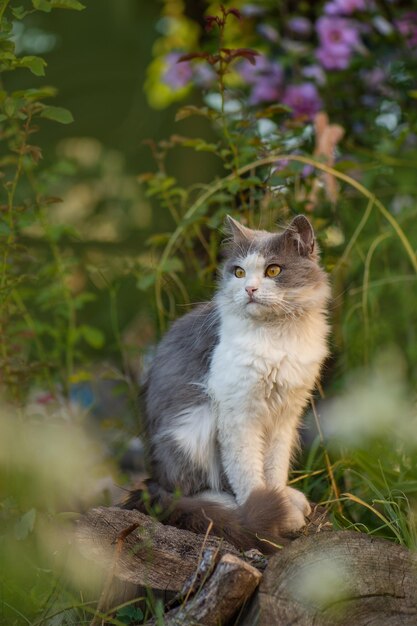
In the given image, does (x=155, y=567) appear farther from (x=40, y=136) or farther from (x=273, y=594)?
(x=40, y=136)

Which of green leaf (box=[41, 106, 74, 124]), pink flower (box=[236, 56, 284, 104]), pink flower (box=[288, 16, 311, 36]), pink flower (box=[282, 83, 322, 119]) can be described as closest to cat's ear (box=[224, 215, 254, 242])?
green leaf (box=[41, 106, 74, 124])

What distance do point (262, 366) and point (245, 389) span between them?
0.09m

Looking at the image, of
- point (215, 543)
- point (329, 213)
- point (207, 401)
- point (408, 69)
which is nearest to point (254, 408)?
point (207, 401)

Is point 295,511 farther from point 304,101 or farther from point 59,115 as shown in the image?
point 304,101

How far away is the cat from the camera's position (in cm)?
268

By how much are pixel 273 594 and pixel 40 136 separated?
4.98m

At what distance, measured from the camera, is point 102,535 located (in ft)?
7.75

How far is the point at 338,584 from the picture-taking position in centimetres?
204

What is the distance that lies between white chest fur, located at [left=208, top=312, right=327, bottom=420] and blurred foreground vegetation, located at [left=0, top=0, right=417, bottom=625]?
21 centimetres

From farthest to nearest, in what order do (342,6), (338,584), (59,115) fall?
(342,6), (59,115), (338,584)

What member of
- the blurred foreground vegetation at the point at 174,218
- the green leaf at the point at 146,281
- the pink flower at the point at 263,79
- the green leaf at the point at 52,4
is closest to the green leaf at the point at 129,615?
the blurred foreground vegetation at the point at 174,218

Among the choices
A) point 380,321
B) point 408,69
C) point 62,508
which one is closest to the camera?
point 62,508

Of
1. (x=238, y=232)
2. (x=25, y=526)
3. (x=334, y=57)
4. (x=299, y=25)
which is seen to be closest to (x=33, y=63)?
(x=238, y=232)

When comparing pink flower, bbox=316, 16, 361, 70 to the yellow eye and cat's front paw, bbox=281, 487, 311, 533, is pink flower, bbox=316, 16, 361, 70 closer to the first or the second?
the yellow eye
